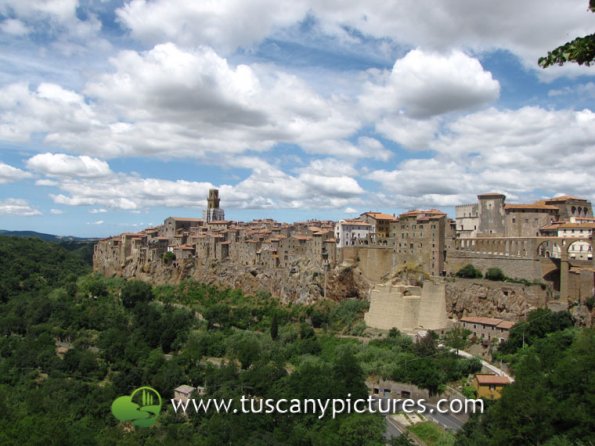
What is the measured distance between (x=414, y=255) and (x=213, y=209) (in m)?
38.6

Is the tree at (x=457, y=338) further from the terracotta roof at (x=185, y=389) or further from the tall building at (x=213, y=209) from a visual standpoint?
the tall building at (x=213, y=209)

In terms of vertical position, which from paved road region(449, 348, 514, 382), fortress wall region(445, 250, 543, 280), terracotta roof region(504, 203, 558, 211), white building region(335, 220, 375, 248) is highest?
terracotta roof region(504, 203, 558, 211)

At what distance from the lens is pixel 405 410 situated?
23188mm

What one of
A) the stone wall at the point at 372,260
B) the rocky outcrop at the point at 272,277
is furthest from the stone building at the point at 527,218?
the rocky outcrop at the point at 272,277

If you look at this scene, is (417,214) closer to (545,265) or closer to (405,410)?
(545,265)

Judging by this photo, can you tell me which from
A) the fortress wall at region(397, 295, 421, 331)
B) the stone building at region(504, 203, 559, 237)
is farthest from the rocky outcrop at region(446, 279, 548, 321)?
the stone building at region(504, 203, 559, 237)

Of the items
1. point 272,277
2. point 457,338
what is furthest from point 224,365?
point 457,338

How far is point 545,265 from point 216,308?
21607 mm

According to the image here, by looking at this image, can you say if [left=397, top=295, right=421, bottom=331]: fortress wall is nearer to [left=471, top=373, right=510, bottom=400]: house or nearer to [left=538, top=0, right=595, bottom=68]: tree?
[left=471, top=373, right=510, bottom=400]: house

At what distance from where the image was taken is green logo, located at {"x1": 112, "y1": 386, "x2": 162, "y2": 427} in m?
25.1

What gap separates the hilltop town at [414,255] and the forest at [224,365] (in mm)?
1880

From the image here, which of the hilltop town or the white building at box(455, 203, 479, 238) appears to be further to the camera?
the white building at box(455, 203, 479, 238)

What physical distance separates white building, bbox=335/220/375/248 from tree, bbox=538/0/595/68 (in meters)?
33.6

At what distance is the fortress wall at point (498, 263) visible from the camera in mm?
29594
